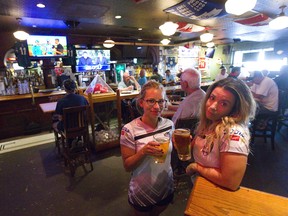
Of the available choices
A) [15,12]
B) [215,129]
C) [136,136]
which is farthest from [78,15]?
[215,129]

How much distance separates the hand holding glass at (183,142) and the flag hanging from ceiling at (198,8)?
2.65 m

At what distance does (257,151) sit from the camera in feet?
11.7

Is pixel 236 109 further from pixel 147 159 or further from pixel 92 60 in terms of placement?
pixel 92 60

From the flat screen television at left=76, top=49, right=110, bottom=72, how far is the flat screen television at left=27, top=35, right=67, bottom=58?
0.73 meters

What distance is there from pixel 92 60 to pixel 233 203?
7065 mm

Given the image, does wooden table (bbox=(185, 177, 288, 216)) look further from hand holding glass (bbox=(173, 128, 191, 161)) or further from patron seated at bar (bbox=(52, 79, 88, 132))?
patron seated at bar (bbox=(52, 79, 88, 132))

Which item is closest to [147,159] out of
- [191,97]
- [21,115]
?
[191,97]

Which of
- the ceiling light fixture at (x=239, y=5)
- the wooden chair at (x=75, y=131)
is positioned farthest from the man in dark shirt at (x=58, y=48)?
the ceiling light fixture at (x=239, y=5)

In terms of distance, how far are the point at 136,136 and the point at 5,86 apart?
20.0 feet

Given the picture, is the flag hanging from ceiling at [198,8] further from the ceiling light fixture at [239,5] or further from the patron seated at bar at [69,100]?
the patron seated at bar at [69,100]

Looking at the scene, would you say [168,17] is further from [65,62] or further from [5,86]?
[5,86]

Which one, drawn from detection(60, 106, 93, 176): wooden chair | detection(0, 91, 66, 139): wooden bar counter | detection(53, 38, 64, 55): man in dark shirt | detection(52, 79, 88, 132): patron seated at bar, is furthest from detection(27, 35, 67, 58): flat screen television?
detection(60, 106, 93, 176): wooden chair

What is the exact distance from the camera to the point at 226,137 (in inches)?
33.8

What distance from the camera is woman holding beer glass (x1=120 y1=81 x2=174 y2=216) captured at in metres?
1.17
